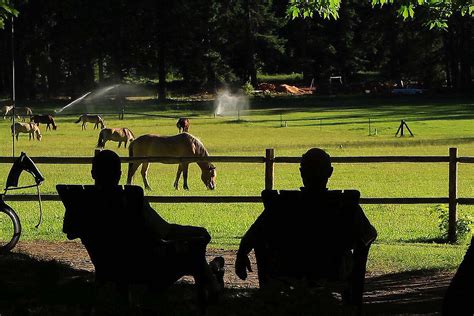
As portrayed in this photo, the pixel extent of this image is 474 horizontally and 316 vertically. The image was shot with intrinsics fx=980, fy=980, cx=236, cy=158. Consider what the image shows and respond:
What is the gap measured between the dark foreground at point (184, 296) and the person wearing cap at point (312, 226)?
0.72 ft

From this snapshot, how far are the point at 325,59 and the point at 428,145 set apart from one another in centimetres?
5661

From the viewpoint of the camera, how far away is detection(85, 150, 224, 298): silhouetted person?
5766 mm

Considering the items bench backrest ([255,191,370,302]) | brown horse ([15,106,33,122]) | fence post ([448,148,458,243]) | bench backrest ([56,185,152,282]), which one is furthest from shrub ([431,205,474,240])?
brown horse ([15,106,33,122])

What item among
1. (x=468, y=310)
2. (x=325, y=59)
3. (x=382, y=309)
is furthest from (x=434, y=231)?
(x=325, y=59)

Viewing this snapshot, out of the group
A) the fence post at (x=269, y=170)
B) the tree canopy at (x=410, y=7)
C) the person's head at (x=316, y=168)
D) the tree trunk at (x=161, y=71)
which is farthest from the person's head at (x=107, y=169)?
the tree trunk at (x=161, y=71)

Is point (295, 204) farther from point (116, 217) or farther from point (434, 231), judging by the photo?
point (434, 231)

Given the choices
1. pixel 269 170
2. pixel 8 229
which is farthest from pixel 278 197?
pixel 8 229

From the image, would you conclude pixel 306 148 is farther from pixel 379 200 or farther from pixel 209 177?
pixel 379 200

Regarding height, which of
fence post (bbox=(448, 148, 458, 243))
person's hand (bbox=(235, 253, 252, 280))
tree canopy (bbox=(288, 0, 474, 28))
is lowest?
fence post (bbox=(448, 148, 458, 243))

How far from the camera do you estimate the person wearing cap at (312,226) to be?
5469mm

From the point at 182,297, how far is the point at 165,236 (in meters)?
0.50

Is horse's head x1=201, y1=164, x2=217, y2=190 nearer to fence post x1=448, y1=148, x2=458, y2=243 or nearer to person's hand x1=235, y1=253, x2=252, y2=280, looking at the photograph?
fence post x1=448, y1=148, x2=458, y2=243

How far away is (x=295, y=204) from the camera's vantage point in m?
5.55

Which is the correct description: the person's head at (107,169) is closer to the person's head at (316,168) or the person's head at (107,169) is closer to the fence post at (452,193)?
the person's head at (316,168)
